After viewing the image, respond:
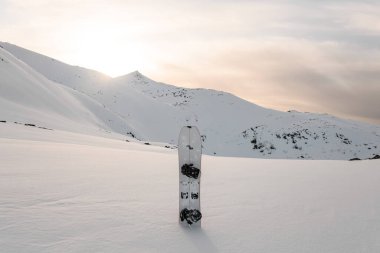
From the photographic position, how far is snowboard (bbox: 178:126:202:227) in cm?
303

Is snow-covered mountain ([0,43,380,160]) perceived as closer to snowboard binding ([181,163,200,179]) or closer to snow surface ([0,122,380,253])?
snow surface ([0,122,380,253])

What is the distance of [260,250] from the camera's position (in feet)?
8.15

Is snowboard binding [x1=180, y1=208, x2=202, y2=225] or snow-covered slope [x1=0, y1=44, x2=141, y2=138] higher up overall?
snow-covered slope [x1=0, y1=44, x2=141, y2=138]


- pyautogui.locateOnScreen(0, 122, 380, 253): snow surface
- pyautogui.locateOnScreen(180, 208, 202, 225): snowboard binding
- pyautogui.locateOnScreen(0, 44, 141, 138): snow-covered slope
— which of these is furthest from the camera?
pyautogui.locateOnScreen(0, 44, 141, 138): snow-covered slope

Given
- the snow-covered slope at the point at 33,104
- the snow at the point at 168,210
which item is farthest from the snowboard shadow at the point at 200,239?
the snow-covered slope at the point at 33,104

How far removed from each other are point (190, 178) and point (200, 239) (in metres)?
0.53

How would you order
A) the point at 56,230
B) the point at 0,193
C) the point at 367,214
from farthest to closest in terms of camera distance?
the point at 0,193 → the point at 367,214 → the point at 56,230

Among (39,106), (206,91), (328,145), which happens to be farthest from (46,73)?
(328,145)

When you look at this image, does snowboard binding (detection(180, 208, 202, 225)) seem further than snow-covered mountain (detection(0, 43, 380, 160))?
No

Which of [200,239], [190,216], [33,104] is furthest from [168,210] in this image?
[33,104]

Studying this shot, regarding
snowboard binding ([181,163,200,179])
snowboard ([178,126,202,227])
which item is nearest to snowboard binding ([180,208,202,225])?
snowboard ([178,126,202,227])

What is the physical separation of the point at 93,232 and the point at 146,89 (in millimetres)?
80413

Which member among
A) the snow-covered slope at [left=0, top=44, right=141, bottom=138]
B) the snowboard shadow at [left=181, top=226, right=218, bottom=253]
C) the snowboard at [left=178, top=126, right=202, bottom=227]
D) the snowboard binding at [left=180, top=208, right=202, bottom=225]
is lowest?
the snowboard shadow at [left=181, top=226, right=218, bottom=253]

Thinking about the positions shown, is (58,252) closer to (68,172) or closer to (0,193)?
(0,193)
